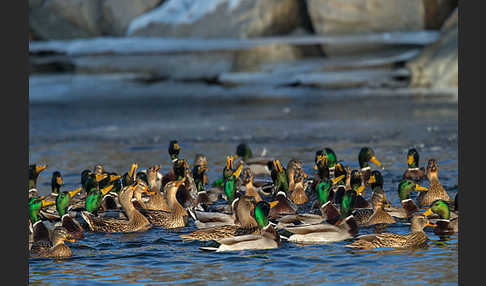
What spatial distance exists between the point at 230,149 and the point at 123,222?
6.54m

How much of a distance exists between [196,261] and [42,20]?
75.0ft

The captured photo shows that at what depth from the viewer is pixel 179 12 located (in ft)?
88.5

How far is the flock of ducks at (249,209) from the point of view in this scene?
8.29 metres

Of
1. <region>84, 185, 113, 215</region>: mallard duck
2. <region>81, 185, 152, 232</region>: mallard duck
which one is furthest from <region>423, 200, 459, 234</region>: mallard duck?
<region>84, 185, 113, 215</region>: mallard duck

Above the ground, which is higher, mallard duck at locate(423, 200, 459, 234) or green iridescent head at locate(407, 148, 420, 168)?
green iridescent head at locate(407, 148, 420, 168)

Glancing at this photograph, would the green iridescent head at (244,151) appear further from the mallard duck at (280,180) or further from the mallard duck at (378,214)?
the mallard duck at (378,214)

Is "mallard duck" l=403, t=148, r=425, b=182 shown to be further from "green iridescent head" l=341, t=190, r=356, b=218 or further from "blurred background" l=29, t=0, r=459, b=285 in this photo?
"green iridescent head" l=341, t=190, r=356, b=218

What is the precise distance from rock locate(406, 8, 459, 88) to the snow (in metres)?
5.77

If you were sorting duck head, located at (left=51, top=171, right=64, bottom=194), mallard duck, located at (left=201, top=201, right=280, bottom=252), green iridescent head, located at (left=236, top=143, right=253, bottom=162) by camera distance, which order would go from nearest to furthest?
mallard duck, located at (left=201, top=201, right=280, bottom=252) → duck head, located at (left=51, top=171, right=64, bottom=194) → green iridescent head, located at (left=236, top=143, right=253, bottom=162)

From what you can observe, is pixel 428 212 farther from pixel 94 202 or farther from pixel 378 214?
pixel 94 202

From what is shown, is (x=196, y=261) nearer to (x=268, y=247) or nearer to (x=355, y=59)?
(x=268, y=247)

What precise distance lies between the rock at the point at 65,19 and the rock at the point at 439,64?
10.6m

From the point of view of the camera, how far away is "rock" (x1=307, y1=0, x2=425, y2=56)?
Result: 25344 mm

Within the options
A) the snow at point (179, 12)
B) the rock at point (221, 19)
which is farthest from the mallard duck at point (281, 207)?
the snow at point (179, 12)
